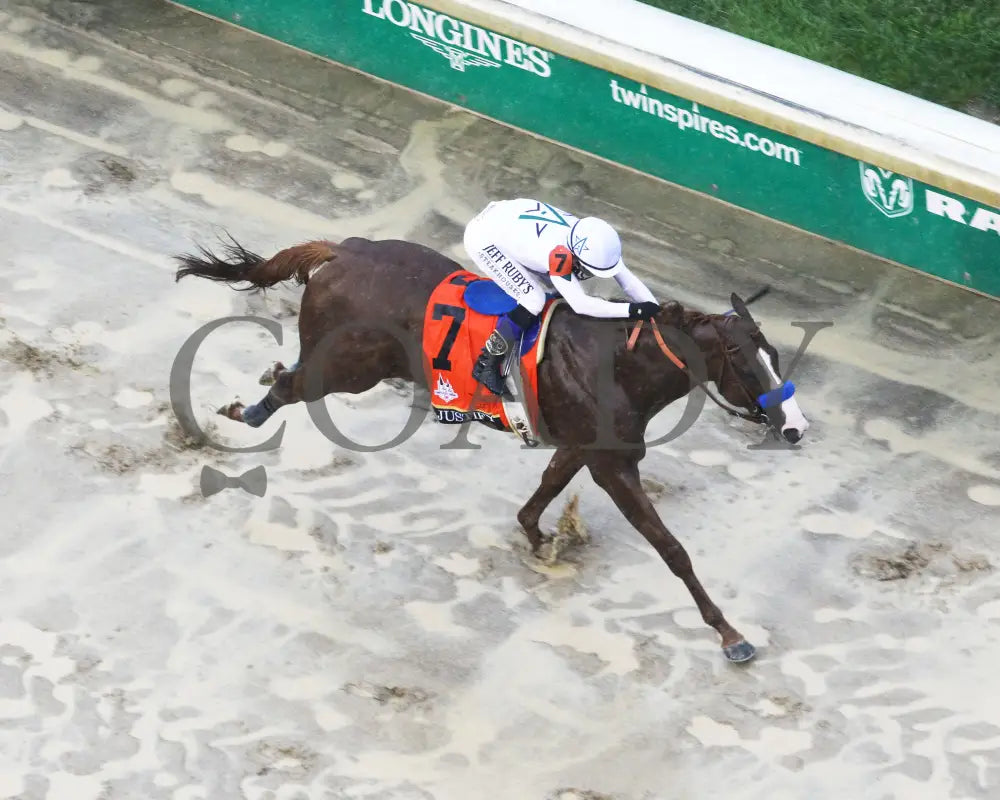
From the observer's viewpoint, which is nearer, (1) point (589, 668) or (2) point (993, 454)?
(1) point (589, 668)

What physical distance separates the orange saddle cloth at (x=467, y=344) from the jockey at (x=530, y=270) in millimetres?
47

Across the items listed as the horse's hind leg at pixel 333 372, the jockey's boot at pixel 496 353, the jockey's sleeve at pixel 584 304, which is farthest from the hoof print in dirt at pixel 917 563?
the horse's hind leg at pixel 333 372

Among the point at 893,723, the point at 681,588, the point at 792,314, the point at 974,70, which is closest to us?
the point at 893,723

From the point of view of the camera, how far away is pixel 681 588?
23.9 feet

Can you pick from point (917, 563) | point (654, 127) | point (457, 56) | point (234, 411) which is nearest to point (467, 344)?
point (234, 411)

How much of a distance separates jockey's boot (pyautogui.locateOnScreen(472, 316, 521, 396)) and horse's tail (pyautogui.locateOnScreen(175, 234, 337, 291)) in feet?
2.86

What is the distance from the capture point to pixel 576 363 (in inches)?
261

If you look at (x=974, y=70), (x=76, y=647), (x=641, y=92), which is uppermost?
(x=974, y=70)

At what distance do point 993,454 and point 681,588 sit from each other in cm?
186

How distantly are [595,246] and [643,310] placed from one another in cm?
34

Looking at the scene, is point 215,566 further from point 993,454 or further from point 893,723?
point 993,454

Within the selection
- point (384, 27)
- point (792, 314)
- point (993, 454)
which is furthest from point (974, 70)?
point (384, 27)

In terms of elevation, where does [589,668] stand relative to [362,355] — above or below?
below

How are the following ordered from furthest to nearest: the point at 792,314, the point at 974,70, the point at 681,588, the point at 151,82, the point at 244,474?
the point at 151,82 < the point at 974,70 < the point at 792,314 < the point at 244,474 < the point at 681,588
